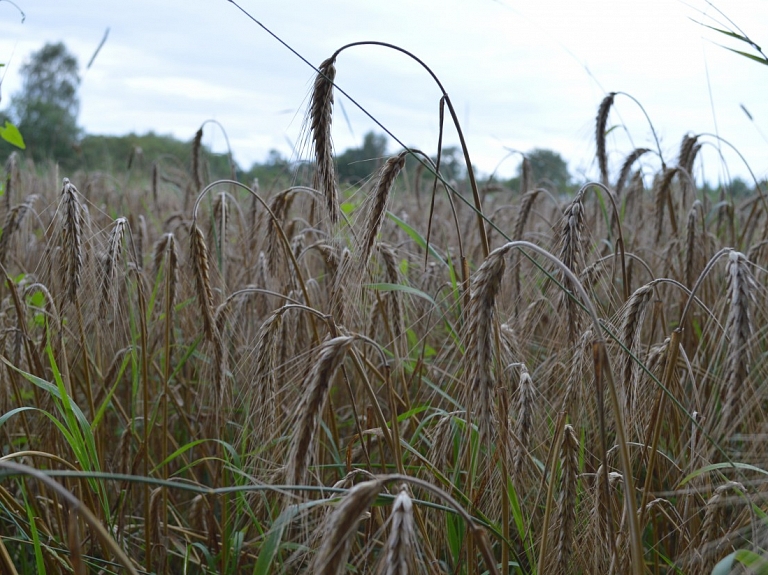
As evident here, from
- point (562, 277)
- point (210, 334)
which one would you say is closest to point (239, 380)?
point (210, 334)

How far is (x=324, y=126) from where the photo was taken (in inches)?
52.9

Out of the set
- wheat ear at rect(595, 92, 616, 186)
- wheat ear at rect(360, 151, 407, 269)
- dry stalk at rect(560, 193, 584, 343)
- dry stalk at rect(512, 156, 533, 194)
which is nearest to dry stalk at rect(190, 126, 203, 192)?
wheat ear at rect(595, 92, 616, 186)

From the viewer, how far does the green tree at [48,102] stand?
1830cm

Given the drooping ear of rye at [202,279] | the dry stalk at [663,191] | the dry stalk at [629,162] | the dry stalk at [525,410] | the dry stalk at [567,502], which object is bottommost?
the dry stalk at [567,502]

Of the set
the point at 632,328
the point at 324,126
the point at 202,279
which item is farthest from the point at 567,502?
the point at 202,279

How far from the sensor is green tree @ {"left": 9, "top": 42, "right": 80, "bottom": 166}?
18.3 metres

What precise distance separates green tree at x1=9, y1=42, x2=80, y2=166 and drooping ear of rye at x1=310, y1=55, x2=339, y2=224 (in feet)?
38.1

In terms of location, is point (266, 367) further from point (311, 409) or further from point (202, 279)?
point (311, 409)

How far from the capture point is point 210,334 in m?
1.61

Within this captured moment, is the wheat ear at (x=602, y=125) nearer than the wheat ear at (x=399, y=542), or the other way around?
the wheat ear at (x=399, y=542)

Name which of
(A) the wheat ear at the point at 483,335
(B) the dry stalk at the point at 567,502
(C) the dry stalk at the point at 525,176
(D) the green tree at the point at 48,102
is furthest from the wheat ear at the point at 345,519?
(D) the green tree at the point at 48,102

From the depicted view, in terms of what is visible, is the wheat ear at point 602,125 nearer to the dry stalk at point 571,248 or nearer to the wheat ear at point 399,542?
the dry stalk at point 571,248

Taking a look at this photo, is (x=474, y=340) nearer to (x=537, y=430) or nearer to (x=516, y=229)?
(x=537, y=430)

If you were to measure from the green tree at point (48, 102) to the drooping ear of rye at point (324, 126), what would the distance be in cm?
1162
